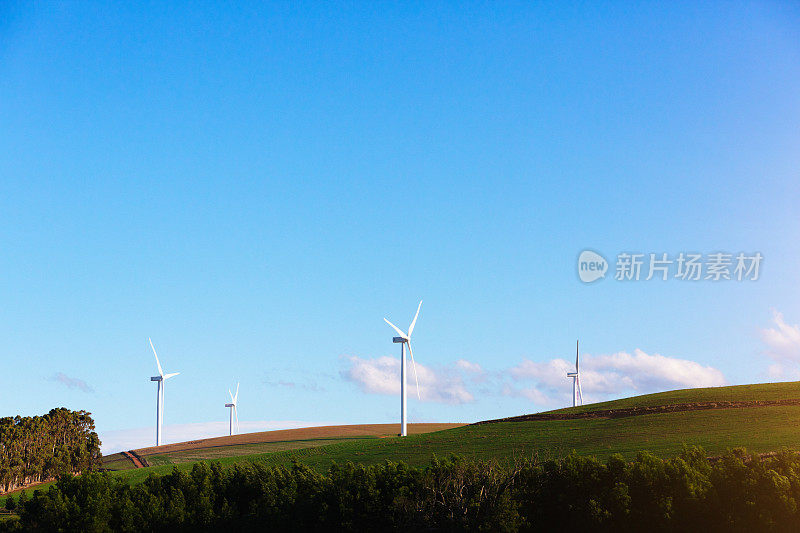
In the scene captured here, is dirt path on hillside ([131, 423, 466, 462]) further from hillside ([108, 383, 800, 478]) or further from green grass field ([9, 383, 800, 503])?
hillside ([108, 383, 800, 478])

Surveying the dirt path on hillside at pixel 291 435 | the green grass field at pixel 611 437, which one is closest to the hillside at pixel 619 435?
the green grass field at pixel 611 437

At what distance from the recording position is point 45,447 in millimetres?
139750

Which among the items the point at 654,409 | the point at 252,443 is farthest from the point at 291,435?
the point at 654,409

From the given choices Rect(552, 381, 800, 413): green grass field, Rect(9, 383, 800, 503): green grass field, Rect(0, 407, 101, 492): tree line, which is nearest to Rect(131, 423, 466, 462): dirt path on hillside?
Rect(0, 407, 101, 492): tree line

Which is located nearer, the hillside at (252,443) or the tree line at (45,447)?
the tree line at (45,447)

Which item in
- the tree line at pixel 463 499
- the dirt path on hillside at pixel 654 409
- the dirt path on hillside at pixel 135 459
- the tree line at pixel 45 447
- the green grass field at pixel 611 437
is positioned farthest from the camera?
the dirt path on hillside at pixel 135 459

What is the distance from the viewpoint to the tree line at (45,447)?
435ft

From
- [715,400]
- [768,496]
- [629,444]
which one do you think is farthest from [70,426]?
[768,496]

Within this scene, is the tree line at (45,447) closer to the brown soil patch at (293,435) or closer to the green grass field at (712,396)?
the brown soil patch at (293,435)

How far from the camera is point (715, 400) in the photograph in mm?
119438

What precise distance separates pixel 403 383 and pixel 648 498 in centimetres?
6812

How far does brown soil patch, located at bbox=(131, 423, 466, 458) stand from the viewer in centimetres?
17200

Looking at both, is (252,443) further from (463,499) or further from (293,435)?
(463,499)

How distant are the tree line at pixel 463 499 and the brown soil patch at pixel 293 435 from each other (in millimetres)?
78112
